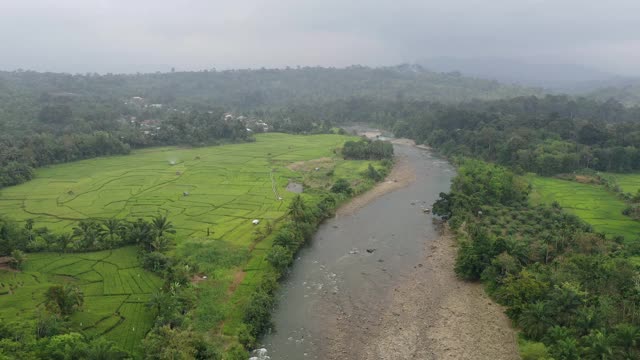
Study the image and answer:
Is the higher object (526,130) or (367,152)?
(526,130)

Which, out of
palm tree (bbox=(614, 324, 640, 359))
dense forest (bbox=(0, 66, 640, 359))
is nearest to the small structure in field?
dense forest (bbox=(0, 66, 640, 359))

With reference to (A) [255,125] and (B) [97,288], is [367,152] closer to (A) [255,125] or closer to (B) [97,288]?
(A) [255,125]

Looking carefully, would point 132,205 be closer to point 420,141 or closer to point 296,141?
point 296,141

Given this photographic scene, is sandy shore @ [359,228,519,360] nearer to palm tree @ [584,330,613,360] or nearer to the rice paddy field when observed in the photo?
palm tree @ [584,330,613,360]

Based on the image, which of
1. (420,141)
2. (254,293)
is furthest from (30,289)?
(420,141)

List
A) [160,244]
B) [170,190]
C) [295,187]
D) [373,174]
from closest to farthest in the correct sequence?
1. [160,244]
2. [170,190]
3. [295,187]
4. [373,174]

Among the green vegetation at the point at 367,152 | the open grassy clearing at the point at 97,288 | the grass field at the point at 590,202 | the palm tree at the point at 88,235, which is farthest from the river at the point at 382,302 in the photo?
the green vegetation at the point at 367,152

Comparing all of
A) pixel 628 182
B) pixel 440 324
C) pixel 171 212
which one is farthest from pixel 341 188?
pixel 628 182
